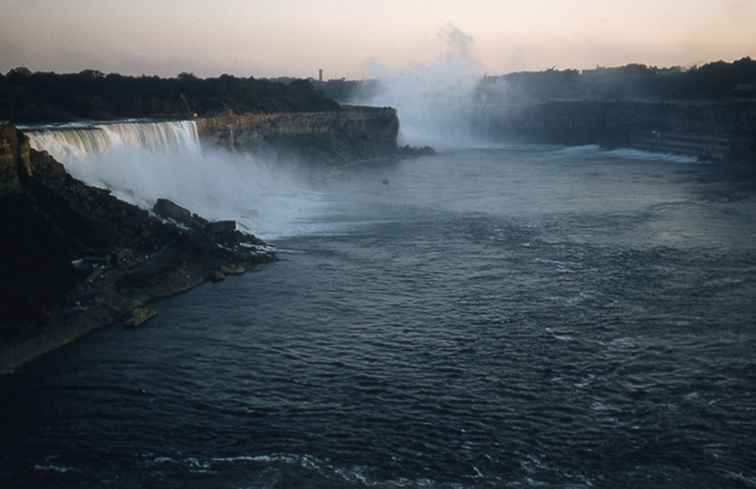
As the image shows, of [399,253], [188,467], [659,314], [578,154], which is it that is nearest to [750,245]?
[659,314]

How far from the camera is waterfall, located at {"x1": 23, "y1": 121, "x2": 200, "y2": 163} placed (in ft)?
105

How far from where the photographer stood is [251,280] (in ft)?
88.3

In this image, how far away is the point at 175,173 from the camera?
4097cm

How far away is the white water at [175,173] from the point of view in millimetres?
33125

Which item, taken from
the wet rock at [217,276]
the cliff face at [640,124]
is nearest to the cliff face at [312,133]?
the wet rock at [217,276]

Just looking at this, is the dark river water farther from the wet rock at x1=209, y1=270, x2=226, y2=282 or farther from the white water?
the white water

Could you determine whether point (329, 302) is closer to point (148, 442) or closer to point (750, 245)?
point (148, 442)

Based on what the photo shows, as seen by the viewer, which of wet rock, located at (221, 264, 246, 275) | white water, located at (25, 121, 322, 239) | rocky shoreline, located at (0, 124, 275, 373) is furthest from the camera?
white water, located at (25, 121, 322, 239)

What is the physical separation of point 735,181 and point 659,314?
38.6 m

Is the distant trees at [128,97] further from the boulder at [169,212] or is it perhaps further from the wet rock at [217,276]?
the wet rock at [217,276]

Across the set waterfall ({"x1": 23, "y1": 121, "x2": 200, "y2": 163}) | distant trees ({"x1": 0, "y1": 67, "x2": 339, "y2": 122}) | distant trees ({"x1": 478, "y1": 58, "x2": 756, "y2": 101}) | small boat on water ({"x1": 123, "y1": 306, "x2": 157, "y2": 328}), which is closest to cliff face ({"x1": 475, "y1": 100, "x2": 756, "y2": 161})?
distant trees ({"x1": 478, "y1": 58, "x2": 756, "y2": 101})

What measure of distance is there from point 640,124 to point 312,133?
40305mm

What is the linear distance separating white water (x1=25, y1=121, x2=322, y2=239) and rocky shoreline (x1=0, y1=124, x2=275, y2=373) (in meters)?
4.05

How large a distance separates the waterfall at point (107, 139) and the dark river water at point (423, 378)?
10134 millimetres
